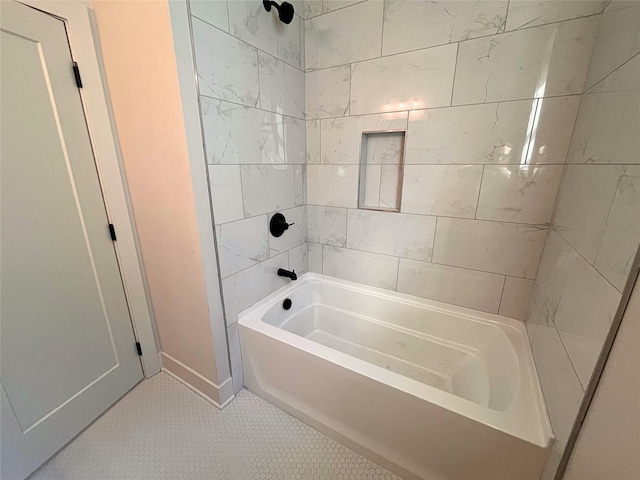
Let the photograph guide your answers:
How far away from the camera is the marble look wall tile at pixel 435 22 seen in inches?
48.3

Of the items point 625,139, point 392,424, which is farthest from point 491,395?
point 625,139

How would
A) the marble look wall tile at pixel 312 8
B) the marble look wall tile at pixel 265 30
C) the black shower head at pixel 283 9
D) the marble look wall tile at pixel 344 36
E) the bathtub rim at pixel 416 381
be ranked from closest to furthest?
the bathtub rim at pixel 416 381, the marble look wall tile at pixel 265 30, the black shower head at pixel 283 9, the marble look wall tile at pixel 344 36, the marble look wall tile at pixel 312 8

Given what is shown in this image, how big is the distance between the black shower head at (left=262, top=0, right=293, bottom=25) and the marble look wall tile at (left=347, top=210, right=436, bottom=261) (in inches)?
46.2

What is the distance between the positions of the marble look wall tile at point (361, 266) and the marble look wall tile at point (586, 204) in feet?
2.91

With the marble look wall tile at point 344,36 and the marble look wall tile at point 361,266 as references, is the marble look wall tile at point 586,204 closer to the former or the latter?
the marble look wall tile at point 361,266

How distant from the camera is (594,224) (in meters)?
0.82

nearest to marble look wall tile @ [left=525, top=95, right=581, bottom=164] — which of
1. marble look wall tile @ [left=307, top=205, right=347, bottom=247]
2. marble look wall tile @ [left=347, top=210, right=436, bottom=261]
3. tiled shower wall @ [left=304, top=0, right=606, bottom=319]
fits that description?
tiled shower wall @ [left=304, top=0, right=606, bottom=319]

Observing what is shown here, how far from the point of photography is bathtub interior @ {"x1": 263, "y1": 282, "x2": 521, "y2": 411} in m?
1.37

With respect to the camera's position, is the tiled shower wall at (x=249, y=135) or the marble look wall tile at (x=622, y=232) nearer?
the marble look wall tile at (x=622, y=232)

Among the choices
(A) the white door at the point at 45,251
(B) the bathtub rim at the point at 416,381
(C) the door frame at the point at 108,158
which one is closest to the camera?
(B) the bathtub rim at the point at 416,381

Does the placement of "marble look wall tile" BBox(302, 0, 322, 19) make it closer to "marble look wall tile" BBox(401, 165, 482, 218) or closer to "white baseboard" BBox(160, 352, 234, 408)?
"marble look wall tile" BBox(401, 165, 482, 218)

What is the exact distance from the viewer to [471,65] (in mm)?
1305

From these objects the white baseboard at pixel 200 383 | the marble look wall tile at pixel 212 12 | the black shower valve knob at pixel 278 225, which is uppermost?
the marble look wall tile at pixel 212 12

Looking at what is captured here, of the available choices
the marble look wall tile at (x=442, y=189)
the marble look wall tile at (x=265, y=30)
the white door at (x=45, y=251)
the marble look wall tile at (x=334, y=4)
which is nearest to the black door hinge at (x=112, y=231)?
the white door at (x=45, y=251)
